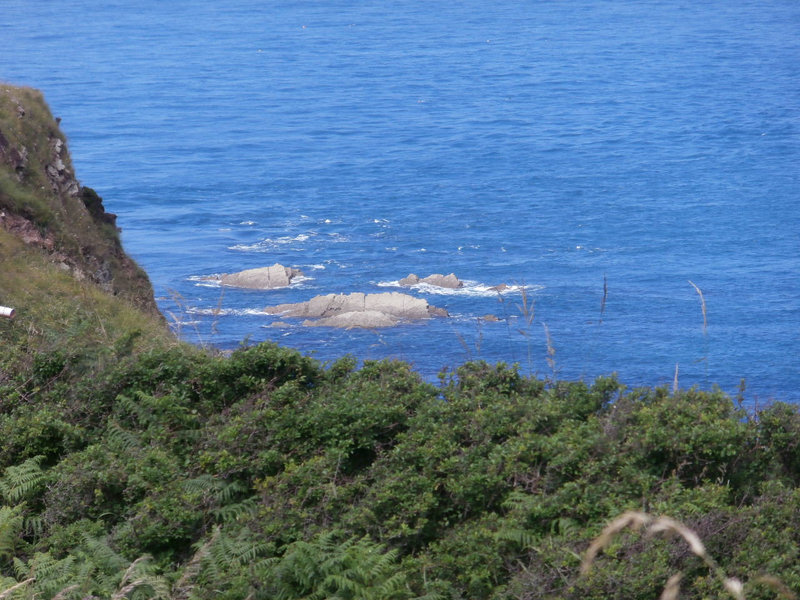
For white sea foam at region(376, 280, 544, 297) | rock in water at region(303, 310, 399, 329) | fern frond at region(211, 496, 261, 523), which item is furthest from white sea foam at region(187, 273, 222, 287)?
fern frond at region(211, 496, 261, 523)

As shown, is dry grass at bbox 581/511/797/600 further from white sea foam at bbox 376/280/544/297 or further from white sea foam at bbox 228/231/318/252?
white sea foam at bbox 228/231/318/252

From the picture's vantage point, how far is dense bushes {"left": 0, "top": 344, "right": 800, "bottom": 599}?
6547 millimetres

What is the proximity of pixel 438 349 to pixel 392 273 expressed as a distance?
18178 millimetres

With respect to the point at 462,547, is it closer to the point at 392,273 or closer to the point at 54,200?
the point at 54,200

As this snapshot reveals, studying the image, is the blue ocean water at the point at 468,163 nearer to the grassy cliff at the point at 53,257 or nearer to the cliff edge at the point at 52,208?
the grassy cliff at the point at 53,257

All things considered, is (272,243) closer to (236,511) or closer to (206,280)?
(206,280)

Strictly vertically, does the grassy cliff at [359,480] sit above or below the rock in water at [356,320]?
above

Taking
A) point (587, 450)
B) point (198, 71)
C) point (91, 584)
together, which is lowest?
point (91, 584)

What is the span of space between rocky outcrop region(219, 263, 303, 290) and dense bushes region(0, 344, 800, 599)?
54.7m

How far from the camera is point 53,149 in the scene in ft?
75.8

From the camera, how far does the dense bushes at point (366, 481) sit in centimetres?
655

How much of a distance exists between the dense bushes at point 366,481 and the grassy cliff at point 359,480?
0.7 inches

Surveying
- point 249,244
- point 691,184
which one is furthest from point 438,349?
point 691,184

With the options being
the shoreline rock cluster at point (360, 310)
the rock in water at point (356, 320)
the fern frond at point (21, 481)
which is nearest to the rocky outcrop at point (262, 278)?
the shoreline rock cluster at point (360, 310)
